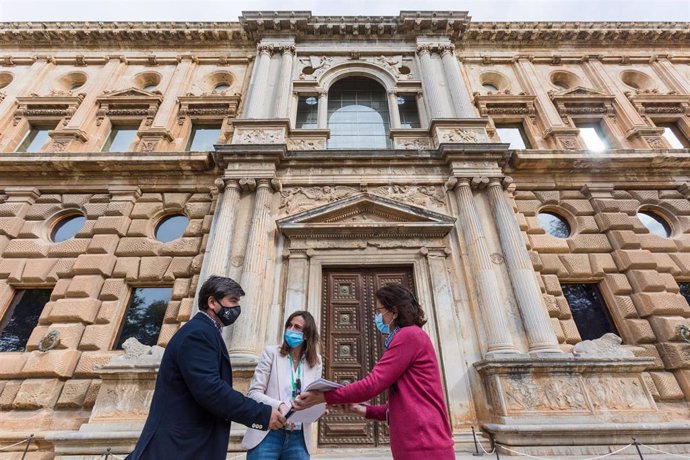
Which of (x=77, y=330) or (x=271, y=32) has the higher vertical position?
(x=271, y=32)

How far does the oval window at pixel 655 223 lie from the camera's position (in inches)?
375

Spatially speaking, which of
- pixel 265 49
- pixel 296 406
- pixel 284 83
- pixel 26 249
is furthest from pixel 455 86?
pixel 26 249

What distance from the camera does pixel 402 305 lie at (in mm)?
2789

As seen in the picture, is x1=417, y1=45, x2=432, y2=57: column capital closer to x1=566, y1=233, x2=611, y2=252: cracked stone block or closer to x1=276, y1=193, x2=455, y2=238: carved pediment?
x1=276, y1=193, x2=455, y2=238: carved pediment

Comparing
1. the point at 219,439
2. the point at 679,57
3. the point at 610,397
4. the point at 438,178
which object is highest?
the point at 679,57

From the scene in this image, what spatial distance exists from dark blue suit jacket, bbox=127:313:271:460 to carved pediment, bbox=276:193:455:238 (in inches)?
232

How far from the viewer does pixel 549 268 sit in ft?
28.0

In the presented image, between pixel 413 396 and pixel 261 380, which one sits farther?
pixel 261 380

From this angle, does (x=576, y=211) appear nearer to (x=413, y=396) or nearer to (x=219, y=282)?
(x=413, y=396)

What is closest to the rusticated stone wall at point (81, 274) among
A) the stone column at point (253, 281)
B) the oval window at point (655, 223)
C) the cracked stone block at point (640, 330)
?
the stone column at point (253, 281)

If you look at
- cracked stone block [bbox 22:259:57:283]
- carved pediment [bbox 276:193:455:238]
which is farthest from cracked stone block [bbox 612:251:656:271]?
cracked stone block [bbox 22:259:57:283]

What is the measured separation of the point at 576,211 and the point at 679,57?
1067 cm

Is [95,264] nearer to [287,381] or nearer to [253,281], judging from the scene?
[253,281]

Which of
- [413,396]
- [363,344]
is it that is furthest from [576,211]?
[413,396]
